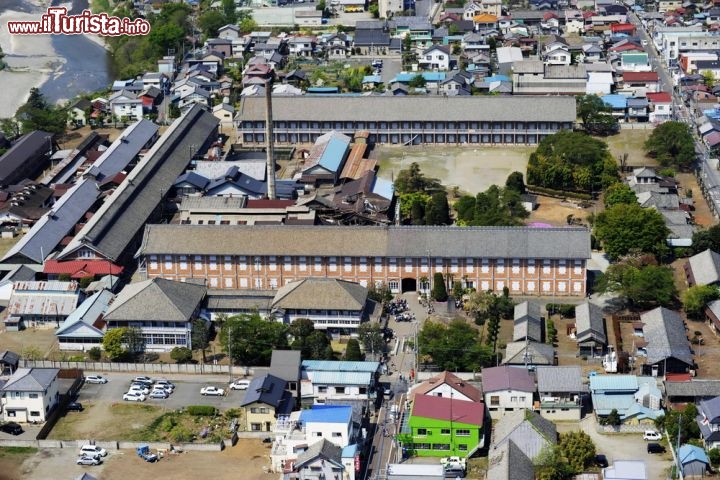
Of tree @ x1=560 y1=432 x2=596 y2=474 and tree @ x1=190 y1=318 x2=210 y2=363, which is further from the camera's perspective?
tree @ x1=190 y1=318 x2=210 y2=363

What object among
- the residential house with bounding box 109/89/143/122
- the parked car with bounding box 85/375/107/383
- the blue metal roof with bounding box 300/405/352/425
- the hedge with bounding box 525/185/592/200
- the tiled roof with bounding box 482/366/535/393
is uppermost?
the blue metal roof with bounding box 300/405/352/425

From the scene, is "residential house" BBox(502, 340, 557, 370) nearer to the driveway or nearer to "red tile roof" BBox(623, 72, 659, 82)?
the driveway

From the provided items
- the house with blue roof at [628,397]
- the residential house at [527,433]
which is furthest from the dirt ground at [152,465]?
the house with blue roof at [628,397]

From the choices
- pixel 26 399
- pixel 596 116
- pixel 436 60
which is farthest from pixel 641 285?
pixel 436 60

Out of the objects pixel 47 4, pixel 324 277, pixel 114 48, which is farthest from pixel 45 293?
pixel 47 4

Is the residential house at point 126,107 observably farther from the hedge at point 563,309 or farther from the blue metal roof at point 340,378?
the blue metal roof at point 340,378

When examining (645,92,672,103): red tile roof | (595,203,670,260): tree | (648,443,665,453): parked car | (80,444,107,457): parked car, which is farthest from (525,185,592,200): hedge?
(80,444,107,457): parked car
